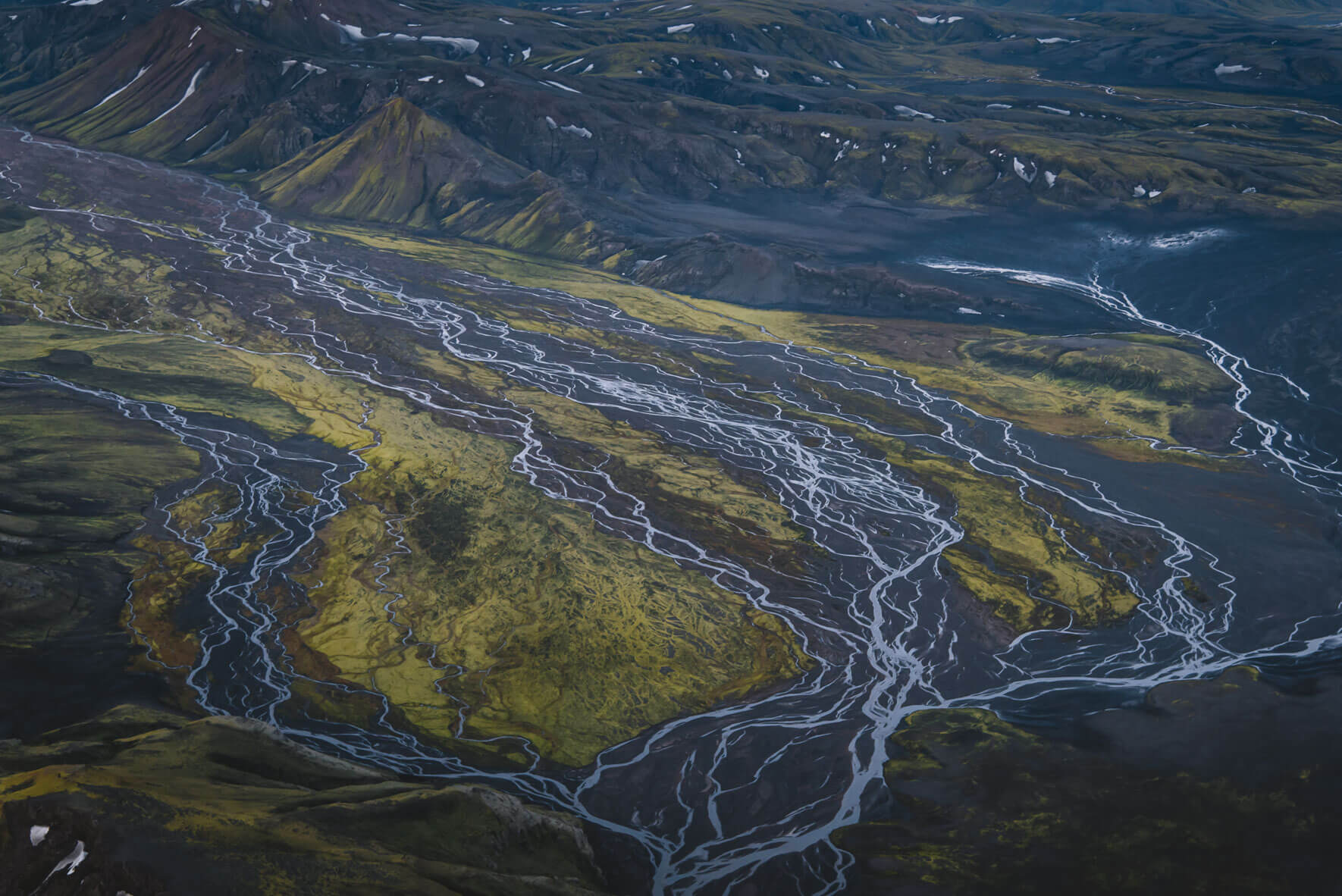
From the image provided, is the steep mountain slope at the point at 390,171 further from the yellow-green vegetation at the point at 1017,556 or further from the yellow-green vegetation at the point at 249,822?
the yellow-green vegetation at the point at 249,822

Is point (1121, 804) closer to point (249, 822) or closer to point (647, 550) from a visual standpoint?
point (647, 550)

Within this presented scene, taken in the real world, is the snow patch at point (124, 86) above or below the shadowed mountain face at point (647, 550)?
above

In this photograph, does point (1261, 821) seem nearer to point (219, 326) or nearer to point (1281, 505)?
point (1281, 505)

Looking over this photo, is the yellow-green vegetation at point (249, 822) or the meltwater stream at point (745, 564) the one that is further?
the meltwater stream at point (745, 564)

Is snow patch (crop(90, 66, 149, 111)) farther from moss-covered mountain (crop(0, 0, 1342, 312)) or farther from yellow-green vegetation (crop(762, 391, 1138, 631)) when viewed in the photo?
yellow-green vegetation (crop(762, 391, 1138, 631))

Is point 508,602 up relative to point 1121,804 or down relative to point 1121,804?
up

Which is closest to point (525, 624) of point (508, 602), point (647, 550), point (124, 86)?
point (508, 602)

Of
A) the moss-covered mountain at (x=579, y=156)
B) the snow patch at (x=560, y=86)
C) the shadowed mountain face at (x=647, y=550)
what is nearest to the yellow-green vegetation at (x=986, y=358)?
the shadowed mountain face at (x=647, y=550)
